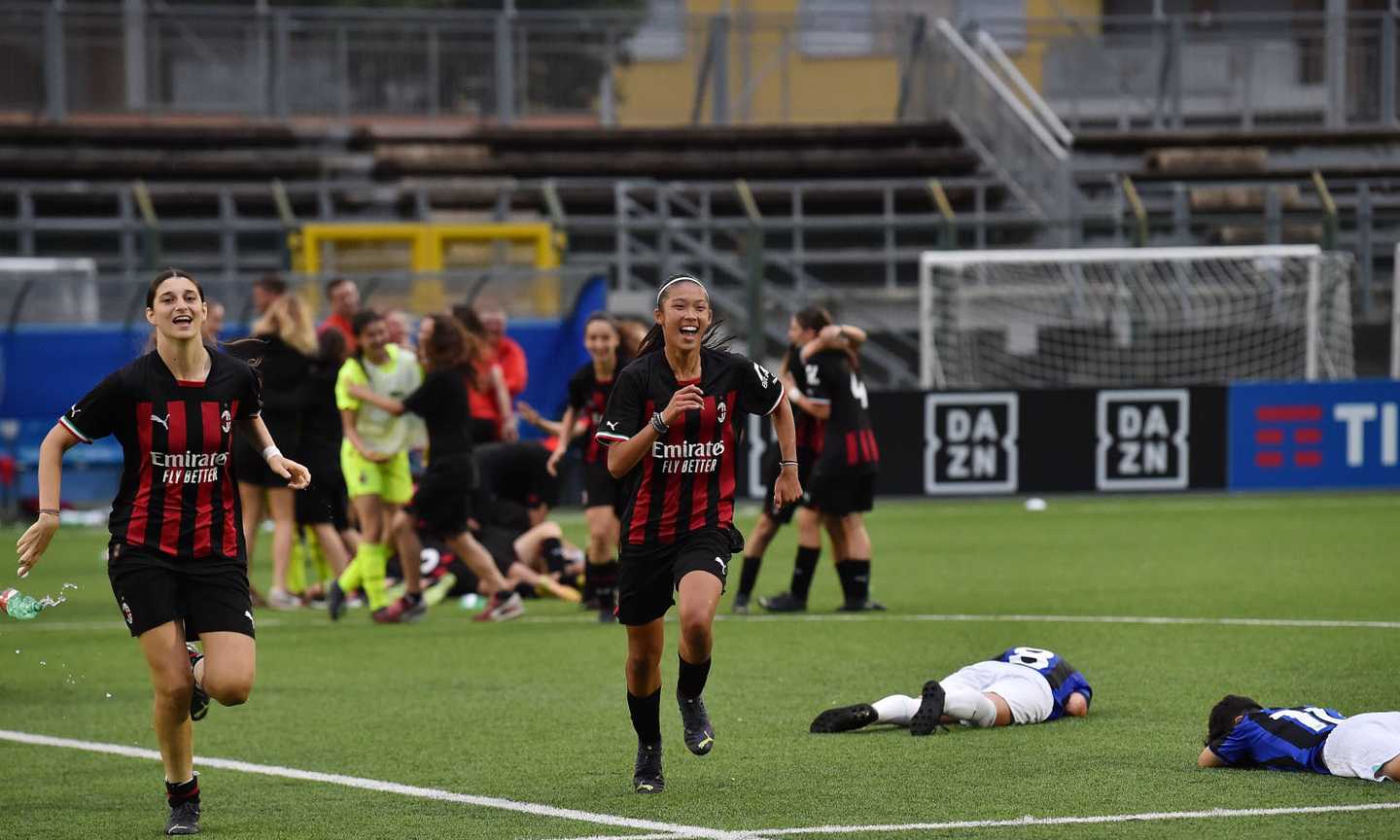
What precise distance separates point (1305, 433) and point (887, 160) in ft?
33.1

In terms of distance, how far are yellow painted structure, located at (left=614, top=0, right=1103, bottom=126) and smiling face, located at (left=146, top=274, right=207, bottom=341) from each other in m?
24.7

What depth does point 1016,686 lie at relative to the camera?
8.54 metres

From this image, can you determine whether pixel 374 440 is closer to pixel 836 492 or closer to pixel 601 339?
pixel 601 339

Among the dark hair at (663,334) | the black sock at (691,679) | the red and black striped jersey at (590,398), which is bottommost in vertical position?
the black sock at (691,679)

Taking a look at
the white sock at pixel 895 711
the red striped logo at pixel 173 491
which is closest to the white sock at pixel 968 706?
the white sock at pixel 895 711

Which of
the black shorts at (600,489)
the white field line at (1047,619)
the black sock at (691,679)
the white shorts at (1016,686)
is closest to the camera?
the black sock at (691,679)

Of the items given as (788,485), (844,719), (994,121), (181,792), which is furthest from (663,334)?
(994,121)

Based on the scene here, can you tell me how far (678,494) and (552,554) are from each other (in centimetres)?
745

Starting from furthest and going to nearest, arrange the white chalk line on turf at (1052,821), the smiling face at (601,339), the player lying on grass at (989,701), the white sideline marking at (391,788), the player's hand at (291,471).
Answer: the smiling face at (601,339)
the player lying on grass at (989,701)
the player's hand at (291,471)
the white sideline marking at (391,788)
the white chalk line on turf at (1052,821)

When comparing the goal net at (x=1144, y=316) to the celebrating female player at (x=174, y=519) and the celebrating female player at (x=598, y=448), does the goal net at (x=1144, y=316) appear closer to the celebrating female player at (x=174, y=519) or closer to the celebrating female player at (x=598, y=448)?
the celebrating female player at (x=598, y=448)

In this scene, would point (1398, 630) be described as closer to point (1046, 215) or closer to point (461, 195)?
point (1046, 215)

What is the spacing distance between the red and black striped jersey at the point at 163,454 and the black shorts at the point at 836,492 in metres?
6.17

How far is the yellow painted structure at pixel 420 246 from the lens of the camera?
25.0 m

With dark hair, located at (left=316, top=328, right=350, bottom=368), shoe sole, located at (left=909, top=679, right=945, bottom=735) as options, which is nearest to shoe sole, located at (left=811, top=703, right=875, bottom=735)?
shoe sole, located at (left=909, top=679, right=945, bottom=735)
